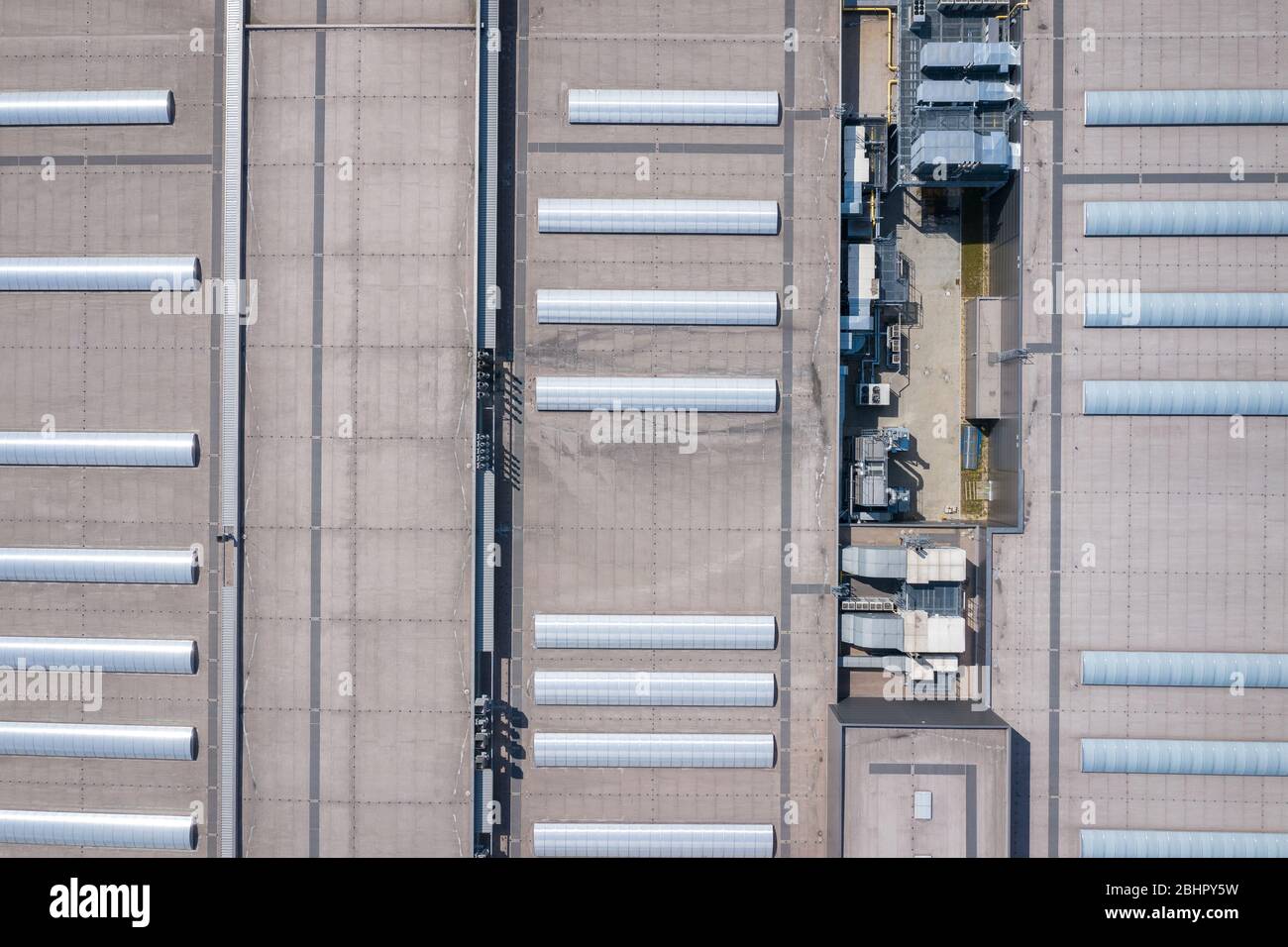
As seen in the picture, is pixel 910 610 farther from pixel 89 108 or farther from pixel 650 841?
pixel 89 108

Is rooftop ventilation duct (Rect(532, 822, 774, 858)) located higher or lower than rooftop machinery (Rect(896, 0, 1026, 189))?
lower

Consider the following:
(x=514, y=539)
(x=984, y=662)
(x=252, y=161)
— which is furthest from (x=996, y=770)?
(x=252, y=161)

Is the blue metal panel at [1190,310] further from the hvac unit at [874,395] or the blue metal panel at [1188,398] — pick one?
the hvac unit at [874,395]

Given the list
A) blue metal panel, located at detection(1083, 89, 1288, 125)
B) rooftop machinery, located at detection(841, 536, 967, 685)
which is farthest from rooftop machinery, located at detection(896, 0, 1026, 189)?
rooftop machinery, located at detection(841, 536, 967, 685)

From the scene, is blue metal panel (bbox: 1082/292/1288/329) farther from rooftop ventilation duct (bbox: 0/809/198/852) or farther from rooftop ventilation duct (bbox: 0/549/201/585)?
rooftop ventilation duct (bbox: 0/809/198/852)

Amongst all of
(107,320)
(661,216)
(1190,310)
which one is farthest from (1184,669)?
(107,320)
